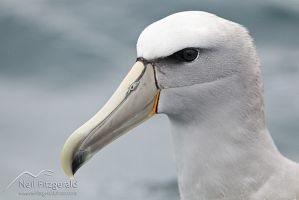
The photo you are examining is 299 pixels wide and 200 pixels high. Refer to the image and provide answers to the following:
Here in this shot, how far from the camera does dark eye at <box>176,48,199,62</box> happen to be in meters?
4.73

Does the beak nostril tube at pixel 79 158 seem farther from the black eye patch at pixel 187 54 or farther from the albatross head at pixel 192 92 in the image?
the black eye patch at pixel 187 54

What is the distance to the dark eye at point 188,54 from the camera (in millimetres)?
4730

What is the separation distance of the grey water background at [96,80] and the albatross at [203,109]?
3.01 meters

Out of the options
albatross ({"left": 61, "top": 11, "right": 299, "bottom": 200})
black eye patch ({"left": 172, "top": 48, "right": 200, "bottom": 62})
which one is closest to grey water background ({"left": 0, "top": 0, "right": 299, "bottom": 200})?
albatross ({"left": 61, "top": 11, "right": 299, "bottom": 200})

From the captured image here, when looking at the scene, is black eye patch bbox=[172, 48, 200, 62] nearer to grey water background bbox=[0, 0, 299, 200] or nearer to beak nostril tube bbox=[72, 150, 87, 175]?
beak nostril tube bbox=[72, 150, 87, 175]

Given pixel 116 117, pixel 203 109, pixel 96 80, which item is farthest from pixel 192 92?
pixel 96 80

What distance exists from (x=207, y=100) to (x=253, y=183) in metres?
0.54

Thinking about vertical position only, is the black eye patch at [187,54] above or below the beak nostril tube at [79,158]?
above

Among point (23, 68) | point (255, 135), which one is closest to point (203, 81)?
point (255, 135)

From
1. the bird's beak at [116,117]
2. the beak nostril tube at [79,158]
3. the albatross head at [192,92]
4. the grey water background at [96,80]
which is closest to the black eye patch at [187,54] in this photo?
the albatross head at [192,92]

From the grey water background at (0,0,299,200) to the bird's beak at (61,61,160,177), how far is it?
3.18m

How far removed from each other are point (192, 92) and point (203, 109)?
4.2 inches

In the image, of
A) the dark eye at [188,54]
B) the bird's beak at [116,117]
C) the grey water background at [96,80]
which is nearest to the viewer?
the dark eye at [188,54]

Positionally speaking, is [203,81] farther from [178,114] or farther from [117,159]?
[117,159]
